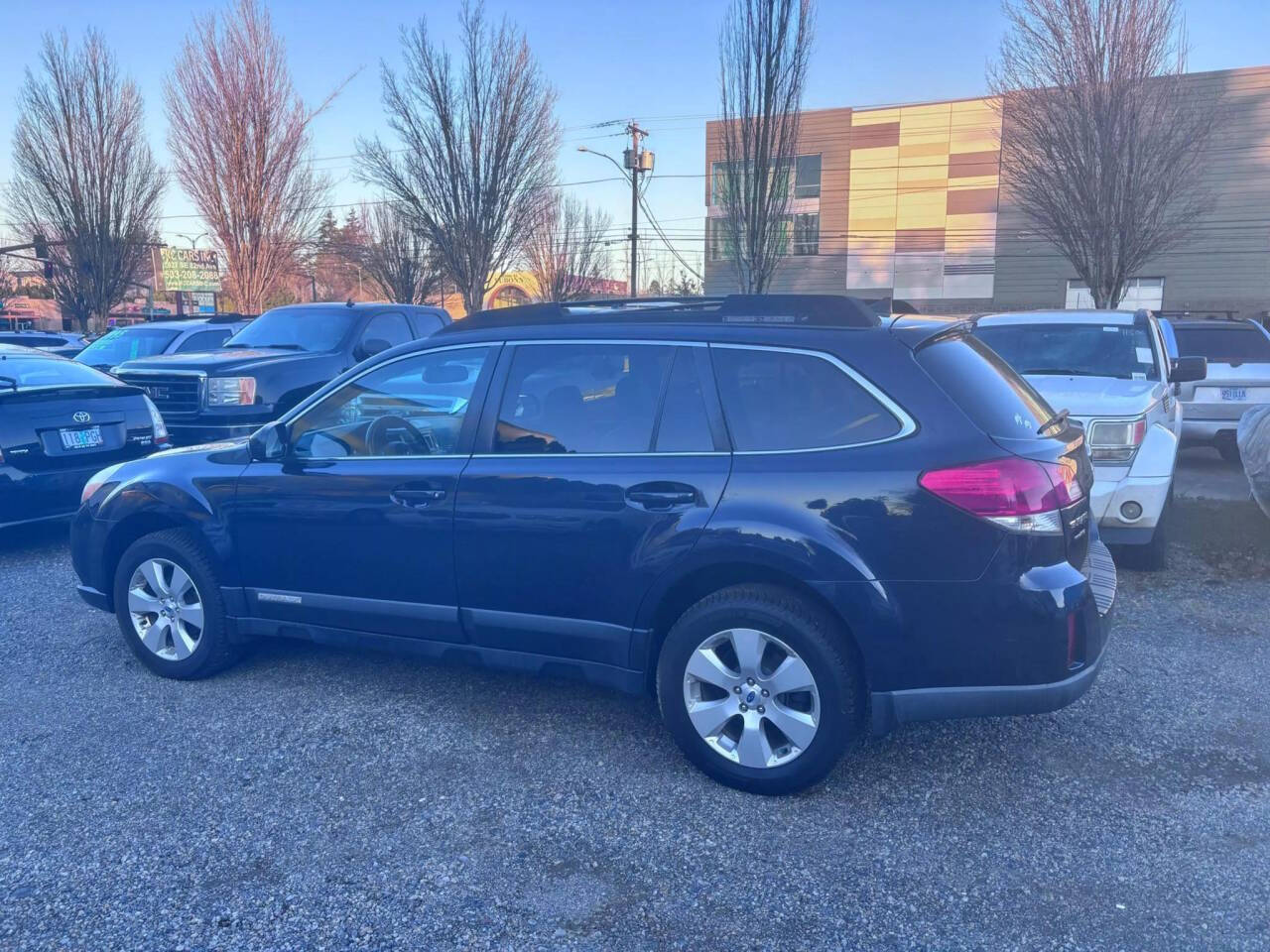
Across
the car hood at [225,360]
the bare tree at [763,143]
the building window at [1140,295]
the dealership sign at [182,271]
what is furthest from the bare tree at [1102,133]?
the dealership sign at [182,271]

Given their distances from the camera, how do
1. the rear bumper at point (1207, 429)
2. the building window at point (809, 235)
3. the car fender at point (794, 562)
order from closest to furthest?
the car fender at point (794, 562)
the rear bumper at point (1207, 429)
the building window at point (809, 235)

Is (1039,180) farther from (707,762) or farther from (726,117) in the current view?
(707,762)

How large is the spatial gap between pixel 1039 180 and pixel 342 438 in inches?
630

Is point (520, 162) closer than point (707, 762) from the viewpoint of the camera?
No

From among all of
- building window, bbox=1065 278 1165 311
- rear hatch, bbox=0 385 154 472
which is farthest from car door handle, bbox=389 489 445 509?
building window, bbox=1065 278 1165 311

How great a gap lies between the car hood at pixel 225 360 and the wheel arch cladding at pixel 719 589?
6893 millimetres

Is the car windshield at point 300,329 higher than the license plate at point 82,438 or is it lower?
higher

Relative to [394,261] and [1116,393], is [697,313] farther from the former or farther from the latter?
[394,261]

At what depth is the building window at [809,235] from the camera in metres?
40.2

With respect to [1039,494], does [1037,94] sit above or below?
above

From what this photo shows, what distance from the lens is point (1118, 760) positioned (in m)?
3.81

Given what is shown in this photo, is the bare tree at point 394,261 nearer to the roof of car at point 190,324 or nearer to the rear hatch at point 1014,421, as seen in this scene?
the roof of car at point 190,324

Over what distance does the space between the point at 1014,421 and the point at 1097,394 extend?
352 centimetres

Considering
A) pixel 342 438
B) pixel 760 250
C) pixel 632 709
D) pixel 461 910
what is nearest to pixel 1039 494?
pixel 632 709
